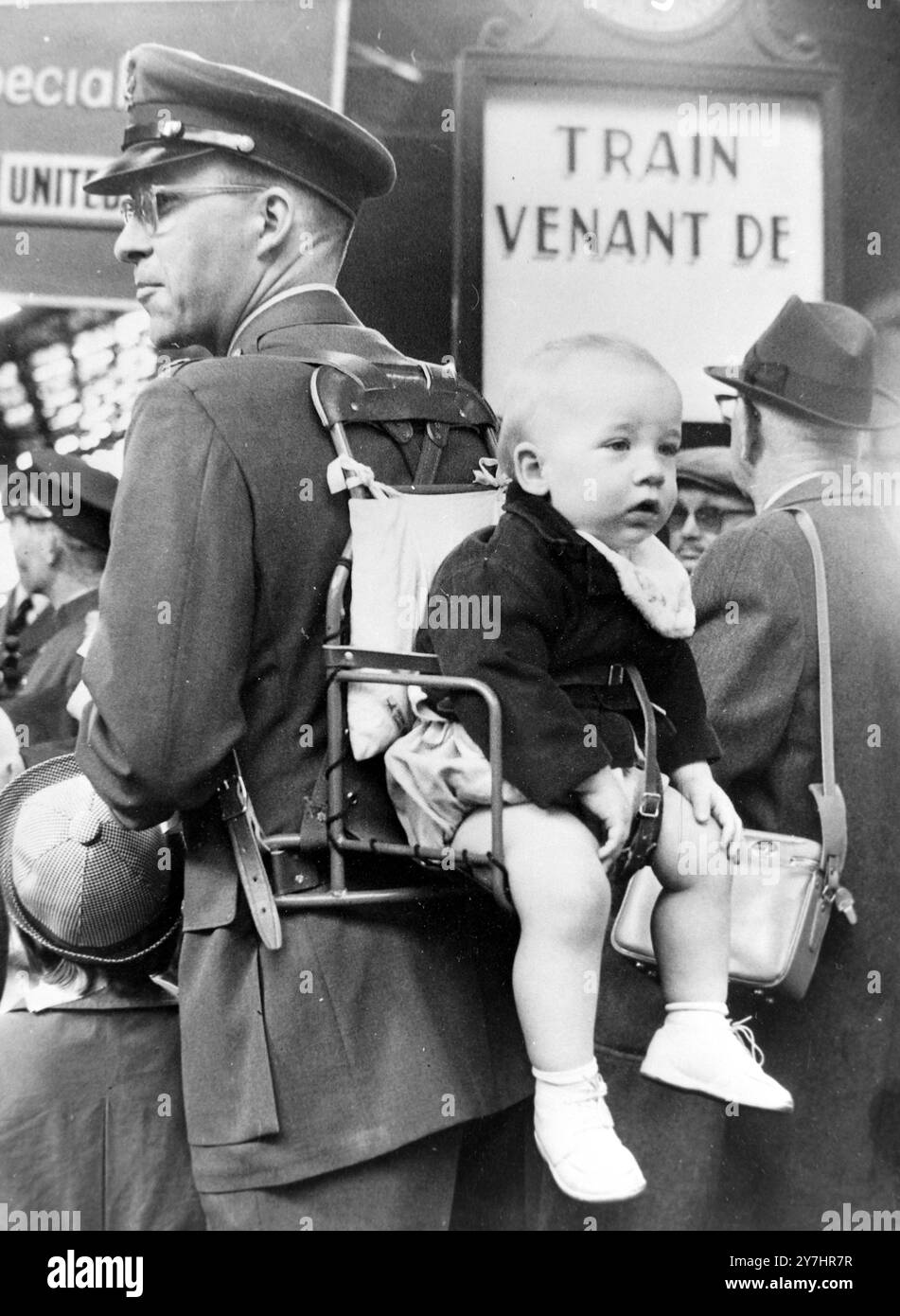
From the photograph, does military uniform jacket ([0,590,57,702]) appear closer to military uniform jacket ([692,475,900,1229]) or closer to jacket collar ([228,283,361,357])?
→ jacket collar ([228,283,361,357])

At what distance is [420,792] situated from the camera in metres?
2.04

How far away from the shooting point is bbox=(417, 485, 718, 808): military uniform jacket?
6.66 ft

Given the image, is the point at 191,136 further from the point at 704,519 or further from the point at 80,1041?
the point at 80,1041

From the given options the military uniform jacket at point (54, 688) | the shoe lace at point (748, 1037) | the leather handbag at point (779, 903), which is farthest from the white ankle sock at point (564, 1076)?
the military uniform jacket at point (54, 688)

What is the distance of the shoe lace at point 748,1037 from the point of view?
2.54m

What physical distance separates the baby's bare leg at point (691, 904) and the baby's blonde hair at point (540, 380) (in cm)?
59

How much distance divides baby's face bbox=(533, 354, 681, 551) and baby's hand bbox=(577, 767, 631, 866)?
367mm

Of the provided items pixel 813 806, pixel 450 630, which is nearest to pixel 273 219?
pixel 450 630

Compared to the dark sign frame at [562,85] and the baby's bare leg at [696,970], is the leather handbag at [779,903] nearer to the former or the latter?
the baby's bare leg at [696,970]

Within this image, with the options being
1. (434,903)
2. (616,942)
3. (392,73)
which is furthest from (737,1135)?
(392,73)

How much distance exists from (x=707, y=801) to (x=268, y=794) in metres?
0.68
